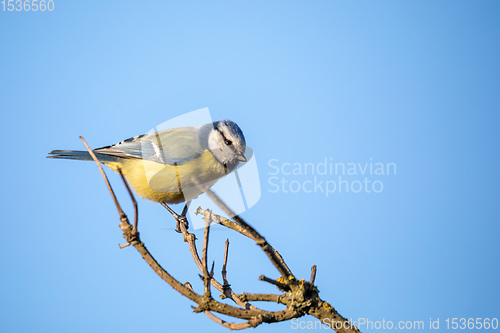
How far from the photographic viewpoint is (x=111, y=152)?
420 cm

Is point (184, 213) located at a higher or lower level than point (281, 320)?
higher

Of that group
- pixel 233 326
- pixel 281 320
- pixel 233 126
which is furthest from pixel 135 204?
pixel 233 126

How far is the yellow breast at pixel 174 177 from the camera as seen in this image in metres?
3.87

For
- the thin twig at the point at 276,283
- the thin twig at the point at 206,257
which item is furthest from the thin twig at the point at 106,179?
the thin twig at the point at 276,283

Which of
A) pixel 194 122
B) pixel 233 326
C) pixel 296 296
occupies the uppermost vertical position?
pixel 194 122

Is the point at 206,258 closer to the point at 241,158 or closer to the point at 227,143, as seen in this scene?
the point at 241,158

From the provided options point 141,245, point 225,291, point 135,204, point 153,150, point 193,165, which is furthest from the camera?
point 153,150

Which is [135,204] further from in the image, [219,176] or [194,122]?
[219,176]

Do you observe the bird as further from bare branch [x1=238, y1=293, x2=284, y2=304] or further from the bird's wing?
bare branch [x1=238, y1=293, x2=284, y2=304]

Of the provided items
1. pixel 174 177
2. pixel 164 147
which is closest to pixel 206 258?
pixel 174 177

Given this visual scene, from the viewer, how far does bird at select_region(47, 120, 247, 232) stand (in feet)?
12.8

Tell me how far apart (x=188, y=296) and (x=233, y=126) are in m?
2.41

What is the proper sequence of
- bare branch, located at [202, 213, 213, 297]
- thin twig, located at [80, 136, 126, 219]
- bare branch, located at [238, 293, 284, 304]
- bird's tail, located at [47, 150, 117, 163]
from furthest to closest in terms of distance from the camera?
bird's tail, located at [47, 150, 117, 163]
bare branch, located at [238, 293, 284, 304]
bare branch, located at [202, 213, 213, 297]
thin twig, located at [80, 136, 126, 219]

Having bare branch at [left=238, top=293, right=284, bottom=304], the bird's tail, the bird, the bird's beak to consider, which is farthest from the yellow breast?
bare branch at [left=238, top=293, right=284, bottom=304]
